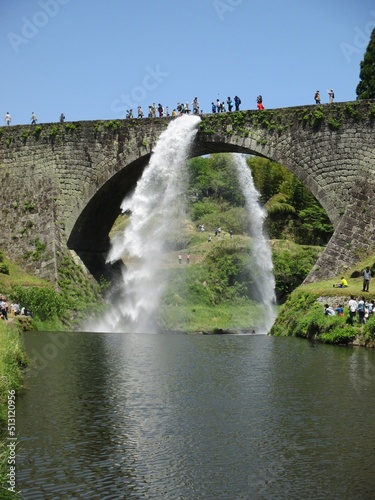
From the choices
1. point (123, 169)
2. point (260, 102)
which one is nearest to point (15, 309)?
point (123, 169)

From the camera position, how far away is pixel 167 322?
46.2m

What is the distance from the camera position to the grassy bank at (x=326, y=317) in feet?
96.4

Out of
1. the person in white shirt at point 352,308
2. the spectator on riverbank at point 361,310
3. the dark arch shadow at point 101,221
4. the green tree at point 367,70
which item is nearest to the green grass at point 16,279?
the dark arch shadow at point 101,221

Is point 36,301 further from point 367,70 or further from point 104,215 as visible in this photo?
point 367,70

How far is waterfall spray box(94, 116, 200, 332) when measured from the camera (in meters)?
43.0

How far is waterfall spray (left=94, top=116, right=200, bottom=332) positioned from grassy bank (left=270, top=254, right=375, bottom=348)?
11.0 m

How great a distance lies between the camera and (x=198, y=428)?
49.7 feet

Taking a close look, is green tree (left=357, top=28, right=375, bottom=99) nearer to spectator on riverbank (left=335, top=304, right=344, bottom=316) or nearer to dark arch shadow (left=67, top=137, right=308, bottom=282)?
dark arch shadow (left=67, top=137, right=308, bottom=282)

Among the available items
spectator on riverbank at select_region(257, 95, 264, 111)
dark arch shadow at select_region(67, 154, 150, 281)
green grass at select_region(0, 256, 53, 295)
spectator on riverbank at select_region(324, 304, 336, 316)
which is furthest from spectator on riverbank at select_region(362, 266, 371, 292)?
green grass at select_region(0, 256, 53, 295)

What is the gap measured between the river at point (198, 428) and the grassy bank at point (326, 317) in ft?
12.8

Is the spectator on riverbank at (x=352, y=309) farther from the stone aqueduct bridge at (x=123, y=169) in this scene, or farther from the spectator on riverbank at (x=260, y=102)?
the spectator on riverbank at (x=260, y=102)

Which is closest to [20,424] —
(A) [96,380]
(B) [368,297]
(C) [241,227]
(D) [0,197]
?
(A) [96,380]

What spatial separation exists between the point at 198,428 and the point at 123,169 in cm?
3027

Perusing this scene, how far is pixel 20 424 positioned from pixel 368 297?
19087mm
